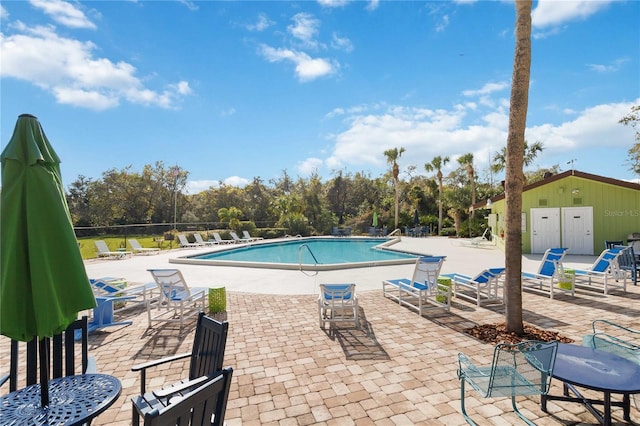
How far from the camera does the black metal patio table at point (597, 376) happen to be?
95.4 inches

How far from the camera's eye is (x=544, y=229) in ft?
49.7

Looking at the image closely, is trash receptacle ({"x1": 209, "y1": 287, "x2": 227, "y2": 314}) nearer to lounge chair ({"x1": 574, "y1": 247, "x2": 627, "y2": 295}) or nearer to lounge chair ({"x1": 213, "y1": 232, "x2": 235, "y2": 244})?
lounge chair ({"x1": 574, "y1": 247, "x2": 627, "y2": 295})

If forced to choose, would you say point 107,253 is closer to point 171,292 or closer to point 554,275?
point 171,292

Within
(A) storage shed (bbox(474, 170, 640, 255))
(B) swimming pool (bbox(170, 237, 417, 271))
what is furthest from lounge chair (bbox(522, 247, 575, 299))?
(A) storage shed (bbox(474, 170, 640, 255))

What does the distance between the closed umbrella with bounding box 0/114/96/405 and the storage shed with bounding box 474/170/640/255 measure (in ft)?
57.3

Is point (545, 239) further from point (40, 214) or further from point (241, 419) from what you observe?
point (40, 214)

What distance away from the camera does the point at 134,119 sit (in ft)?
78.3

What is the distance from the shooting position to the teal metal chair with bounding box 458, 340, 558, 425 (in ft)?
8.42

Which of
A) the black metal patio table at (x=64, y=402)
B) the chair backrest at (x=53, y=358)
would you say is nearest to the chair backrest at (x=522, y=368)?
the black metal patio table at (x=64, y=402)

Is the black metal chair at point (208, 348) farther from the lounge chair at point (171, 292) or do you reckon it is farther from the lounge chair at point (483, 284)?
the lounge chair at point (483, 284)

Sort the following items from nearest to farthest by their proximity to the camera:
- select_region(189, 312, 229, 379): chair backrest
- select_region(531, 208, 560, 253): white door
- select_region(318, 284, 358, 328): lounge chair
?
select_region(189, 312, 229, 379): chair backrest → select_region(318, 284, 358, 328): lounge chair → select_region(531, 208, 560, 253): white door

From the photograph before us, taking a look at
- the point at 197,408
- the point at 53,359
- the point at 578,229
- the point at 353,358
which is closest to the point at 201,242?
the point at 353,358

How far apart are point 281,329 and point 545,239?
49.3ft

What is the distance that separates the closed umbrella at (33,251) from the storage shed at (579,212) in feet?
57.3
